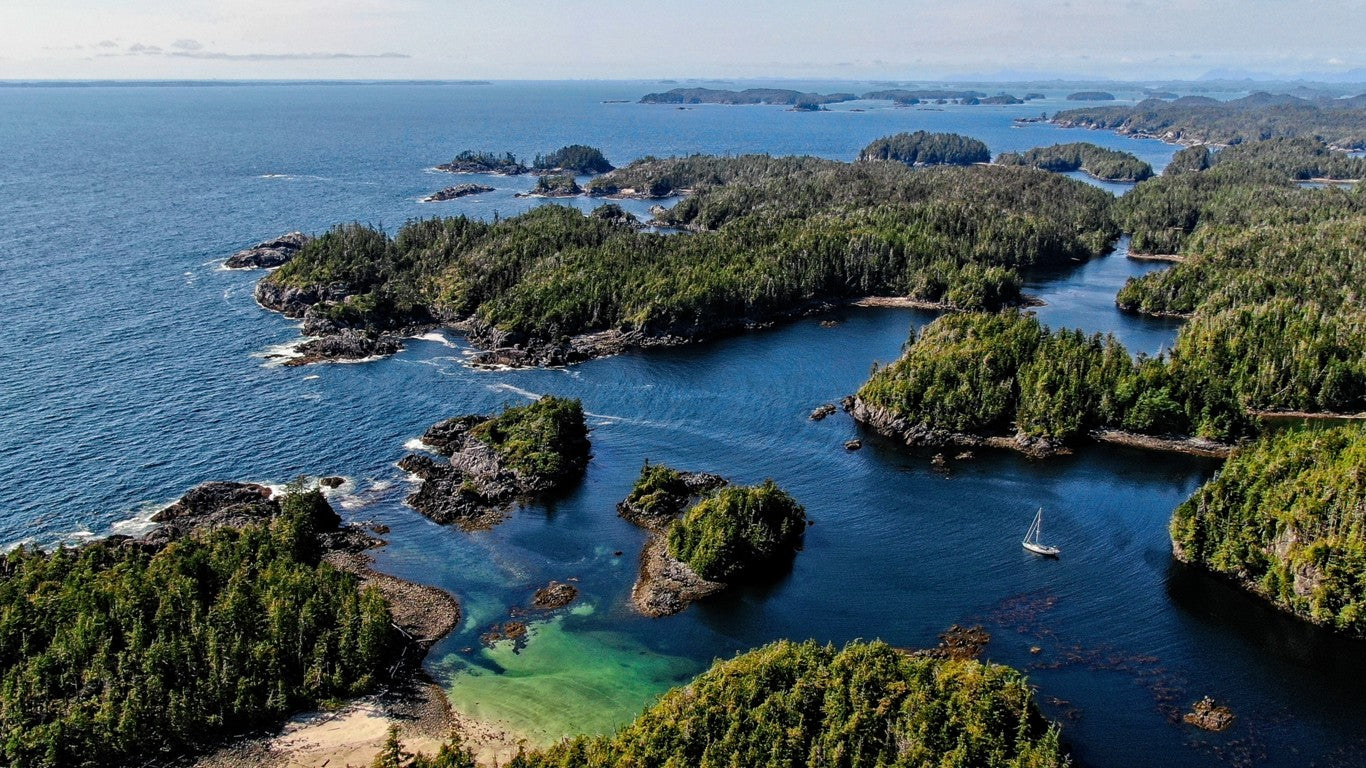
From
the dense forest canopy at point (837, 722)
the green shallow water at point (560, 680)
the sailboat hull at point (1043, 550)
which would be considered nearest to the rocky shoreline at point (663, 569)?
the green shallow water at point (560, 680)

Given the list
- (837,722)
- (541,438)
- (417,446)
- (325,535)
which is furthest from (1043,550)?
(417,446)

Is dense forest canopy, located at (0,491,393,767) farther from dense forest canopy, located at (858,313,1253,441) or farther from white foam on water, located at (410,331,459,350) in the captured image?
dense forest canopy, located at (858,313,1253,441)

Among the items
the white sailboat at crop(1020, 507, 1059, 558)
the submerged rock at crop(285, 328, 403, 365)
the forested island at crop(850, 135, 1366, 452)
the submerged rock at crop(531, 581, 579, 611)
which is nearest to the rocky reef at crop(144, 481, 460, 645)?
the submerged rock at crop(531, 581, 579, 611)

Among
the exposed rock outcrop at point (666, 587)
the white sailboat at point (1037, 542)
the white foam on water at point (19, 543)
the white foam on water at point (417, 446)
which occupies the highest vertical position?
the white foam on water at point (19, 543)

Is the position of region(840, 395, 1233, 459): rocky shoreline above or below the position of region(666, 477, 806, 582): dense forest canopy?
below

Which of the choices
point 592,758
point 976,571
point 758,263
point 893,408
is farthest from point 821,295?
point 592,758

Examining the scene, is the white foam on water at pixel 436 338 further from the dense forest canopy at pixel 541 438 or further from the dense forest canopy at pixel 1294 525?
the dense forest canopy at pixel 1294 525

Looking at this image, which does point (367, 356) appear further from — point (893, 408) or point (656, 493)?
point (893, 408)
